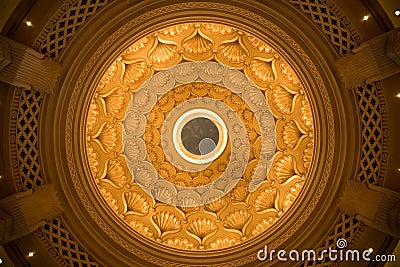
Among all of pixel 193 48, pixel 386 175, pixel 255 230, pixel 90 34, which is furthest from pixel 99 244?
pixel 386 175

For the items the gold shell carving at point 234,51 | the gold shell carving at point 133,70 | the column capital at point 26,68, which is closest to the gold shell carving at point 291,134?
the gold shell carving at point 234,51

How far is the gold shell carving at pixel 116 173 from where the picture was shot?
34.1 ft

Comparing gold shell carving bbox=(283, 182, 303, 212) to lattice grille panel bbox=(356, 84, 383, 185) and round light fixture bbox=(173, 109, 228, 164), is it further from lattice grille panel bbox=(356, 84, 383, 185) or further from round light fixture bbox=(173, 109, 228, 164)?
round light fixture bbox=(173, 109, 228, 164)

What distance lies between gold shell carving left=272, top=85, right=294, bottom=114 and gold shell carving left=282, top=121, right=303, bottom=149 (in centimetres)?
33

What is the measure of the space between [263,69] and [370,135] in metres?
3.06

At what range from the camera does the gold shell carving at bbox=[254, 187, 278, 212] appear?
1042 cm

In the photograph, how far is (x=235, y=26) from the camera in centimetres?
879

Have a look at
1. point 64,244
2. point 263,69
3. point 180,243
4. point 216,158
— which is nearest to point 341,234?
point 180,243

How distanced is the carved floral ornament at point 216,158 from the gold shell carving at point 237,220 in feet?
0.08

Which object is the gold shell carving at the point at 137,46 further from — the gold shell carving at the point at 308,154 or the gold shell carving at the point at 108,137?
the gold shell carving at the point at 308,154

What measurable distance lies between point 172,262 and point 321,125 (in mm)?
4144

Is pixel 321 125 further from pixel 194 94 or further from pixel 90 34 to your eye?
pixel 90 34

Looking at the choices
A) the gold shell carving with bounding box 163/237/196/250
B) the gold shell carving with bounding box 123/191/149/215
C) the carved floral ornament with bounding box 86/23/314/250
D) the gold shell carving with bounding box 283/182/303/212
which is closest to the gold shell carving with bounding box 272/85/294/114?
the carved floral ornament with bounding box 86/23/314/250

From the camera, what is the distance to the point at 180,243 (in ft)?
33.8
